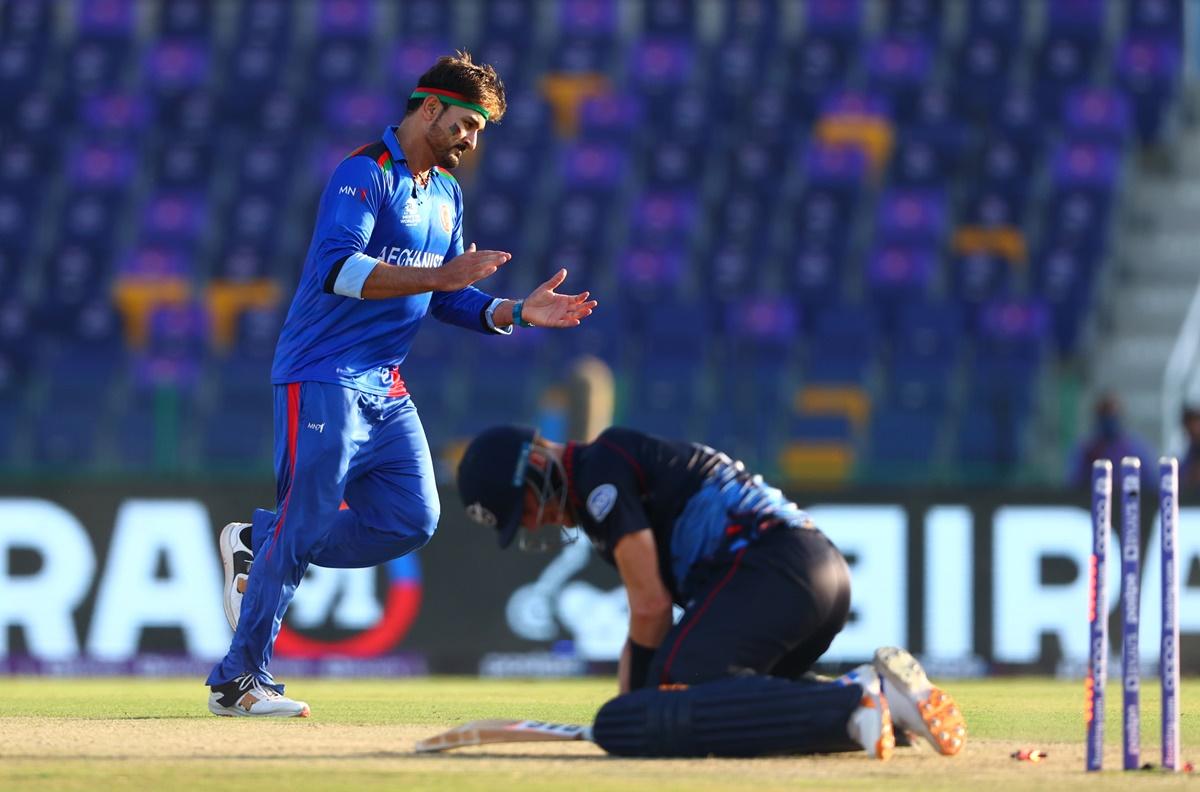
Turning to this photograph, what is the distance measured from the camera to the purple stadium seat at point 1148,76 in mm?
18688

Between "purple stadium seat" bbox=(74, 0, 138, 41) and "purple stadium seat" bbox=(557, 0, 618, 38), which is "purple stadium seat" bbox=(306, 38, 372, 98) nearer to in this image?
"purple stadium seat" bbox=(557, 0, 618, 38)

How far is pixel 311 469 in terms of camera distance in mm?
6828

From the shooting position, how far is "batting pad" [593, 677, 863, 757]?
217 inches

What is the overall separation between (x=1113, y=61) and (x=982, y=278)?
3.66 meters

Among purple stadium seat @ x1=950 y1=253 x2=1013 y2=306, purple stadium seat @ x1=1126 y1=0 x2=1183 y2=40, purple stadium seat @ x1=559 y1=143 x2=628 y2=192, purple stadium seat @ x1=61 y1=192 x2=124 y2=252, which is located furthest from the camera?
purple stadium seat @ x1=1126 y1=0 x2=1183 y2=40

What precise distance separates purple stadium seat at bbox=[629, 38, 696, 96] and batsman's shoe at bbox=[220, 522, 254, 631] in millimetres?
12102

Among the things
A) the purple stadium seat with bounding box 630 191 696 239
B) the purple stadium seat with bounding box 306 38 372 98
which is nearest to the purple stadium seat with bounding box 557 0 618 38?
the purple stadium seat with bounding box 306 38 372 98

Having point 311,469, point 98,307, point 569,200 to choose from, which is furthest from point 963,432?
point 311,469

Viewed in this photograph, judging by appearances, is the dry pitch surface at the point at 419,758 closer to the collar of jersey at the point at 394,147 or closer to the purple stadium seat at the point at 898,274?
the collar of jersey at the point at 394,147

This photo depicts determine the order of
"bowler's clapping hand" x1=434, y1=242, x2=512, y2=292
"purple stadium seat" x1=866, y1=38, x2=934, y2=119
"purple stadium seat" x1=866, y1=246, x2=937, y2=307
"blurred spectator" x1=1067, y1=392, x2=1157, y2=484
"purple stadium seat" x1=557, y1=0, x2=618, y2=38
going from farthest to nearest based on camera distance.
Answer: "purple stadium seat" x1=557, y1=0, x2=618, y2=38, "purple stadium seat" x1=866, y1=38, x2=934, y2=119, "purple stadium seat" x1=866, y1=246, x2=937, y2=307, "blurred spectator" x1=1067, y1=392, x2=1157, y2=484, "bowler's clapping hand" x1=434, y1=242, x2=512, y2=292

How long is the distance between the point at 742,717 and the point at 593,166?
511 inches

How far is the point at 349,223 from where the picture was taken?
6805mm

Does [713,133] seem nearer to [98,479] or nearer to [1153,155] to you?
[1153,155]

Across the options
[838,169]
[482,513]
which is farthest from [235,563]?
[838,169]
